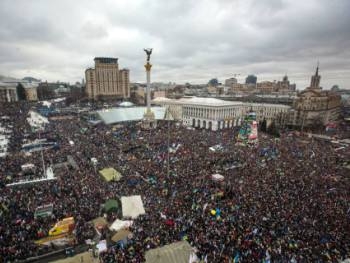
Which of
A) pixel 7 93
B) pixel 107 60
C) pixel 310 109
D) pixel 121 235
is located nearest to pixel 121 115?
pixel 121 235

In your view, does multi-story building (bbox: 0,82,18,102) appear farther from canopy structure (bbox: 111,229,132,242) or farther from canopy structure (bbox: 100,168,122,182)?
canopy structure (bbox: 111,229,132,242)

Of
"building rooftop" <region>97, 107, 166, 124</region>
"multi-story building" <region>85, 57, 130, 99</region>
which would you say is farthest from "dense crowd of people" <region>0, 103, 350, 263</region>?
"multi-story building" <region>85, 57, 130, 99</region>

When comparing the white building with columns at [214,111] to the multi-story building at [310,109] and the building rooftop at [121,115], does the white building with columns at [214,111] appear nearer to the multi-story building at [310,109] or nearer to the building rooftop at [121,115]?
the multi-story building at [310,109]

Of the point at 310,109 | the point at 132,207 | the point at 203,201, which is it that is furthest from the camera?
the point at 310,109

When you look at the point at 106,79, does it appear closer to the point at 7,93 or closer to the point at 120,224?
the point at 7,93

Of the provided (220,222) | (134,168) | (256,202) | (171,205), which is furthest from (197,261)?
(134,168)

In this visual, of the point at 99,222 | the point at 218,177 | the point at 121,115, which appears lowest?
the point at 99,222

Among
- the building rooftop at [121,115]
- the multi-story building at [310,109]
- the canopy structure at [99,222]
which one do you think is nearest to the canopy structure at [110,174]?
the canopy structure at [99,222]
